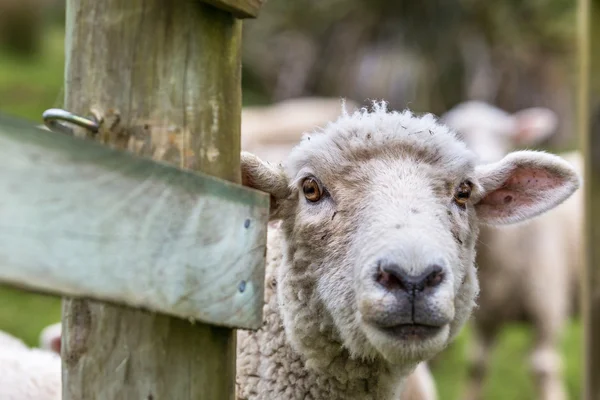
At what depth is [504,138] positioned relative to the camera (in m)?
8.86

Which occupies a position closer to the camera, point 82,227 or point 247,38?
point 82,227

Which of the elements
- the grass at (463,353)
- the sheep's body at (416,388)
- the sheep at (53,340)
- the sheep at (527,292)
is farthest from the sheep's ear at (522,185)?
the sheep at (527,292)

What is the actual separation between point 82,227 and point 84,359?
0.45 m

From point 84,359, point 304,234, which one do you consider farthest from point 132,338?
point 304,234

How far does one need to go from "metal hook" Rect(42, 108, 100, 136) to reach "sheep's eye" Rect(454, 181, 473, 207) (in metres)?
1.43

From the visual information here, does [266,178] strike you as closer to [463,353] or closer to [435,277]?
[435,277]

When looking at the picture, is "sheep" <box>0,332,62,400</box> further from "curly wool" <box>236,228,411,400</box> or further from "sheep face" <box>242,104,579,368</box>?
"sheep face" <box>242,104,579,368</box>

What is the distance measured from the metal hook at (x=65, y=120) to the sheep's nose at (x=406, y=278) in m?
0.92

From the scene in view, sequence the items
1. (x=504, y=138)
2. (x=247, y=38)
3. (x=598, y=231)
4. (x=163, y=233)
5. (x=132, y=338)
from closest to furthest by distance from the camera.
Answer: (x=163, y=233), (x=132, y=338), (x=598, y=231), (x=504, y=138), (x=247, y=38)

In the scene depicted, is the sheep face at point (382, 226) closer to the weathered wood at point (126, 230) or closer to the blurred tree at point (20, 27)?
the weathered wood at point (126, 230)

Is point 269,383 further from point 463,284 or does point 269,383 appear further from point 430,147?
point 430,147

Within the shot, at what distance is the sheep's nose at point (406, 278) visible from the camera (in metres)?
2.34

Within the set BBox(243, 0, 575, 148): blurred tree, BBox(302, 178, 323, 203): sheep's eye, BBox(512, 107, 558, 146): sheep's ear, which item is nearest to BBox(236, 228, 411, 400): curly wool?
BBox(302, 178, 323, 203): sheep's eye

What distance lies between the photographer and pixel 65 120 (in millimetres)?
1896
